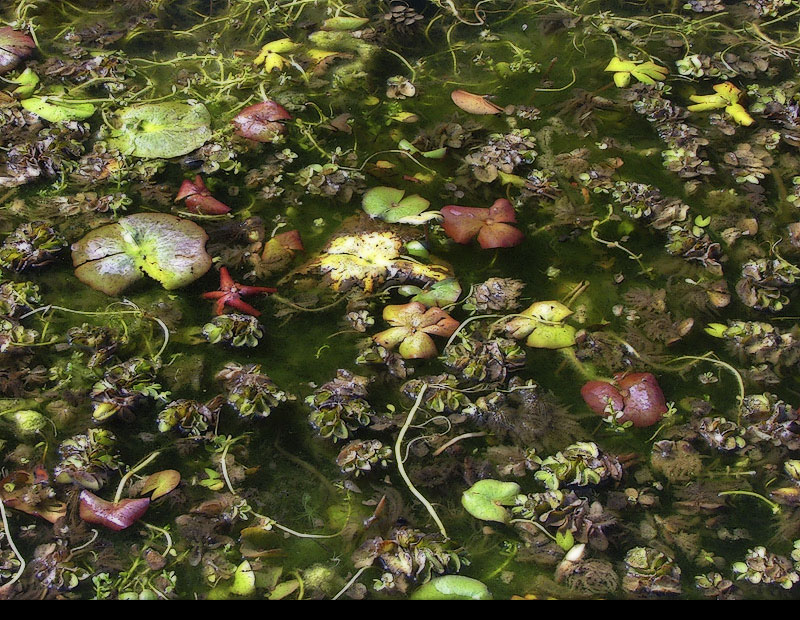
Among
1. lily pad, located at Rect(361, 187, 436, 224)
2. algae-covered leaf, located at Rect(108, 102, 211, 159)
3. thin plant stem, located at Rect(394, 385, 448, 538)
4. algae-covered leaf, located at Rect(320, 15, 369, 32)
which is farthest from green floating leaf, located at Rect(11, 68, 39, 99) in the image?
thin plant stem, located at Rect(394, 385, 448, 538)

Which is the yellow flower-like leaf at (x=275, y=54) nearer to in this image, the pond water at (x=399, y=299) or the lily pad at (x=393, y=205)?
the pond water at (x=399, y=299)

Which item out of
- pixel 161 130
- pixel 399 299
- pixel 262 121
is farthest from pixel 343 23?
pixel 399 299

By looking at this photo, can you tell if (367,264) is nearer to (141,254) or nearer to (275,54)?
(141,254)

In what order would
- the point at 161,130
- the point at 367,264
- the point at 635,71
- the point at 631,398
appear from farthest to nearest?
the point at 635,71, the point at 161,130, the point at 367,264, the point at 631,398

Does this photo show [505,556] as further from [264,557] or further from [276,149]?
[276,149]

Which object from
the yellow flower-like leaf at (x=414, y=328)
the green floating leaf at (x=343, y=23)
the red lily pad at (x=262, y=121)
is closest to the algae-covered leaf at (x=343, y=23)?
the green floating leaf at (x=343, y=23)
